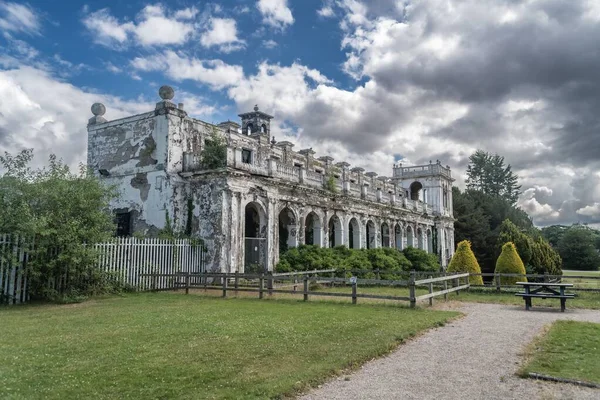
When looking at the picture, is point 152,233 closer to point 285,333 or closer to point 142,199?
point 142,199

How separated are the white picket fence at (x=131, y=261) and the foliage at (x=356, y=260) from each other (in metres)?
5.24

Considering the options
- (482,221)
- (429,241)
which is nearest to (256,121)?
(429,241)

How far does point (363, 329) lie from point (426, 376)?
10.3 ft

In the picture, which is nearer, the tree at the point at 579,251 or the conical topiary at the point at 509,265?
the conical topiary at the point at 509,265

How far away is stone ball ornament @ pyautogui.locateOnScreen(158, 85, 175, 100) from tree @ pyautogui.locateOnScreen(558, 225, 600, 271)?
71418 mm

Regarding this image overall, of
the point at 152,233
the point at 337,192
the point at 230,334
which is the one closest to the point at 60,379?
the point at 230,334

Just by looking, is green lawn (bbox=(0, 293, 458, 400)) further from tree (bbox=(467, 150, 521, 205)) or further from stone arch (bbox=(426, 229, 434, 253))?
tree (bbox=(467, 150, 521, 205))

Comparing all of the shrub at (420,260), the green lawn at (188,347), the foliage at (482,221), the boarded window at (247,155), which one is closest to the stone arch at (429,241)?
the foliage at (482,221)

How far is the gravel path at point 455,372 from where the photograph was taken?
18.6ft

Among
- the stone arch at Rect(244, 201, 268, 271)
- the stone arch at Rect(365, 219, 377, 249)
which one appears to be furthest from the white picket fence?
the stone arch at Rect(365, 219, 377, 249)

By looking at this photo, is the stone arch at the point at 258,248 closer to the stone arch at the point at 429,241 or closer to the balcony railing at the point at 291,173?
the balcony railing at the point at 291,173

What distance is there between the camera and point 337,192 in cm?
2969

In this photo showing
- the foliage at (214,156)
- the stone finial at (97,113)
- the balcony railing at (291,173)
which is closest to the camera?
Answer: the foliage at (214,156)

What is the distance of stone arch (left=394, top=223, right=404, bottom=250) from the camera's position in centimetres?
3888
